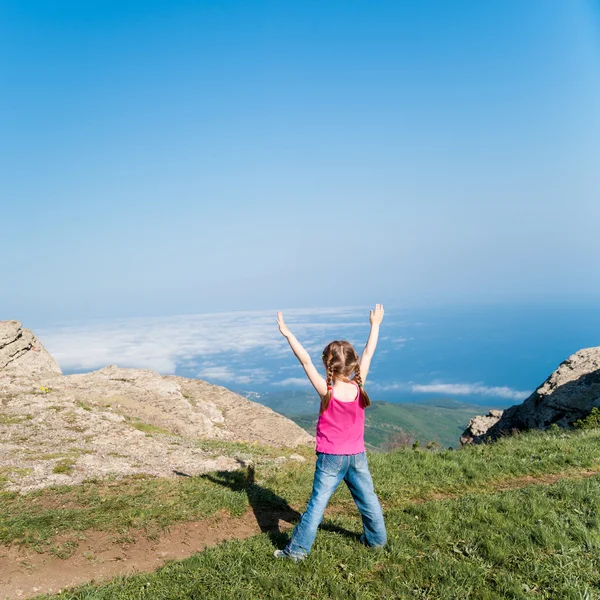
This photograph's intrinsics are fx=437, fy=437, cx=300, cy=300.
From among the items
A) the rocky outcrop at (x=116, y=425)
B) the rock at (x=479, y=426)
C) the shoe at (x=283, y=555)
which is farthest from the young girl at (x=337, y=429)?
the rock at (x=479, y=426)

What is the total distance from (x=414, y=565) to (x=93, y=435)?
1418 centimetres

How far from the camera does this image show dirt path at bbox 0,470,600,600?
7.31 meters

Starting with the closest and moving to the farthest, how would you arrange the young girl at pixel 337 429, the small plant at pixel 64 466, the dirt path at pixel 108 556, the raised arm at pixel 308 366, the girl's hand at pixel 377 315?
the raised arm at pixel 308 366 < the young girl at pixel 337 429 < the dirt path at pixel 108 556 < the girl's hand at pixel 377 315 < the small plant at pixel 64 466

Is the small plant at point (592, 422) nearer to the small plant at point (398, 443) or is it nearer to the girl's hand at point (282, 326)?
the small plant at point (398, 443)

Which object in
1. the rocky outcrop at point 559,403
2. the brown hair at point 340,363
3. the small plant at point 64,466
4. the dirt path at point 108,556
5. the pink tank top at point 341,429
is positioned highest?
the brown hair at point 340,363

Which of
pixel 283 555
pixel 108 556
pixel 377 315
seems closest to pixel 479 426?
pixel 377 315

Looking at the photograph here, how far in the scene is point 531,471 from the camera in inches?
468

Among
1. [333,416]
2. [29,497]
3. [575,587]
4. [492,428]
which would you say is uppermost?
[333,416]

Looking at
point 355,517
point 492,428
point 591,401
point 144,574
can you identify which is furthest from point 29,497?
point 492,428

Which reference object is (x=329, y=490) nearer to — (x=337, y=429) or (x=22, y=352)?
(x=337, y=429)

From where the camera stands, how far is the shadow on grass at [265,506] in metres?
8.29

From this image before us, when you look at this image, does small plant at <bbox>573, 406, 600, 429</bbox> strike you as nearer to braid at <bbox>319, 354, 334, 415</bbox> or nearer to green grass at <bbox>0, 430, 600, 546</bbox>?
green grass at <bbox>0, 430, 600, 546</bbox>

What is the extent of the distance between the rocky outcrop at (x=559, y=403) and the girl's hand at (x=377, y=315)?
47.8 ft

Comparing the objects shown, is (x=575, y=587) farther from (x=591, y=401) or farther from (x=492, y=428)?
(x=492, y=428)
